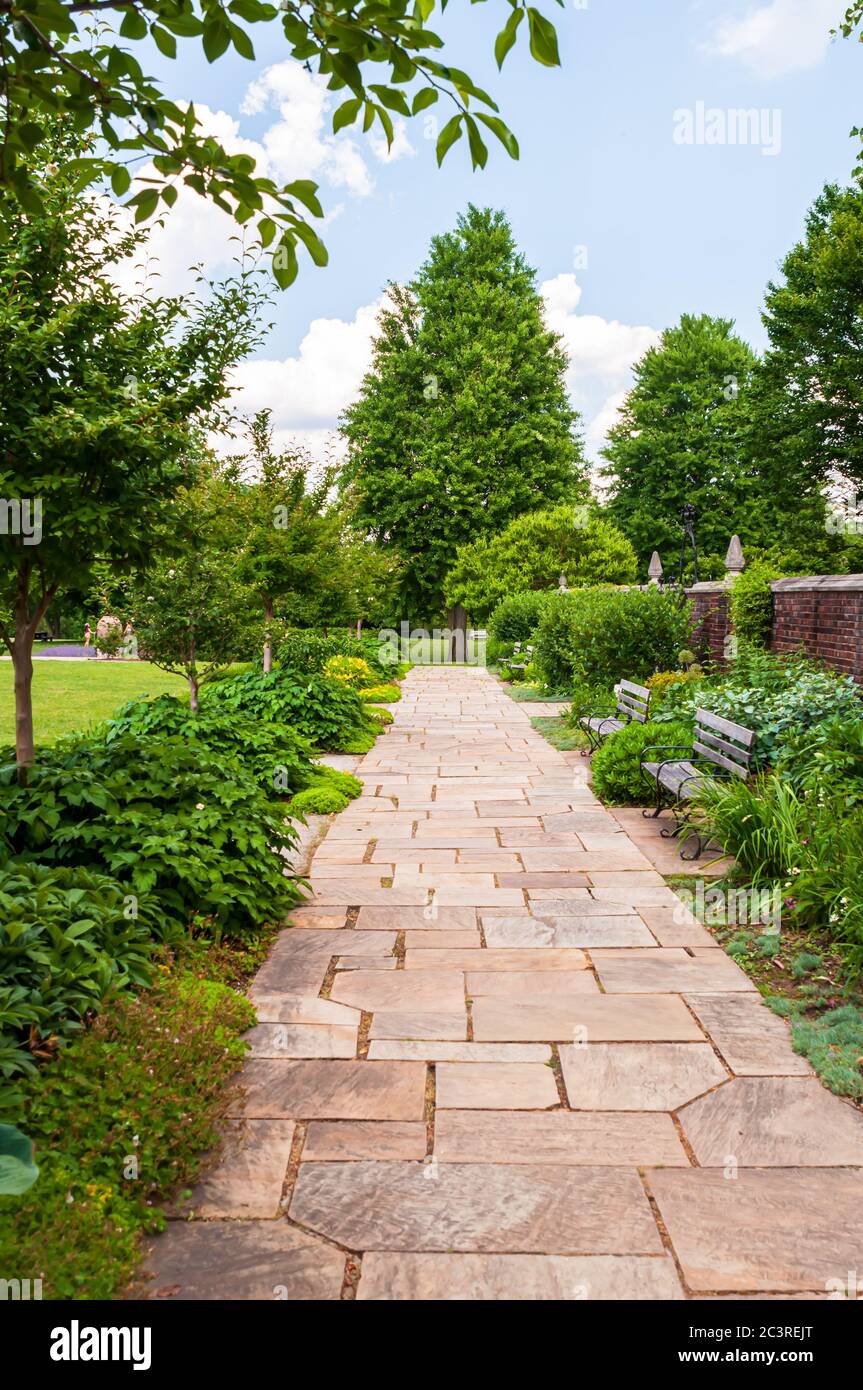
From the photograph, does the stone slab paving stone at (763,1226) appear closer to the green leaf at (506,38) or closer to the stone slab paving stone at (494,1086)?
the stone slab paving stone at (494,1086)

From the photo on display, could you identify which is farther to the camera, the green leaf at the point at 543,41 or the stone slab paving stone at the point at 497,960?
the stone slab paving stone at the point at 497,960

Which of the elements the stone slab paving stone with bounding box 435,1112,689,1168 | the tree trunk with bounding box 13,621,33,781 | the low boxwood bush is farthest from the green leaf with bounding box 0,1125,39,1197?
the tree trunk with bounding box 13,621,33,781

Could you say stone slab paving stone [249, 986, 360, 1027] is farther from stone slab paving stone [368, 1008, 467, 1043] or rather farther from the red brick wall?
the red brick wall

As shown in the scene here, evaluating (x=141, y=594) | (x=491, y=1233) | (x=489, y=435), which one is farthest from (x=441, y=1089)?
(x=489, y=435)

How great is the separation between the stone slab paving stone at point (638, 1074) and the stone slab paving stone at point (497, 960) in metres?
0.81

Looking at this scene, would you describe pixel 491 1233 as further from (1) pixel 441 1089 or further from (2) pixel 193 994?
(2) pixel 193 994

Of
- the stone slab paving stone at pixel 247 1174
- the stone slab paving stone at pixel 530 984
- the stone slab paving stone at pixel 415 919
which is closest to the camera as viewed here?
the stone slab paving stone at pixel 247 1174

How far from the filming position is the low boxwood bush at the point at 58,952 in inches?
115

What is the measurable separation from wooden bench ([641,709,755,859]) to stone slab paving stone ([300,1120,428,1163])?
376cm

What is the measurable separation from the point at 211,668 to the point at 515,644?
15.1 metres

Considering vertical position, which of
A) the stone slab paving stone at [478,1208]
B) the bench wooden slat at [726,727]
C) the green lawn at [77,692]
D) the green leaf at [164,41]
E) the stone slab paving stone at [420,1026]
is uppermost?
the green leaf at [164,41]

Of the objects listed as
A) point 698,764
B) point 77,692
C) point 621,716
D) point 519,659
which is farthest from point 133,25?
point 519,659

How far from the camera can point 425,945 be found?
4719 mm

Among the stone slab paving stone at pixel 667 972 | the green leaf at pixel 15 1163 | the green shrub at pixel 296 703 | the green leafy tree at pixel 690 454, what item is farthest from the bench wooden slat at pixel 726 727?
the green leafy tree at pixel 690 454
